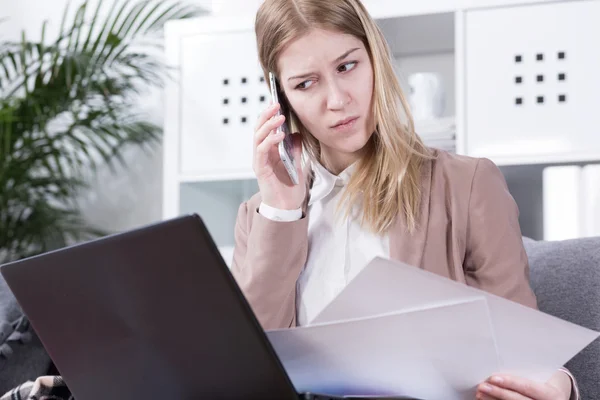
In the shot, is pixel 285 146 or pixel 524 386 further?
pixel 285 146

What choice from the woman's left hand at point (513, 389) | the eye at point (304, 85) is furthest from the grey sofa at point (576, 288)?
the eye at point (304, 85)

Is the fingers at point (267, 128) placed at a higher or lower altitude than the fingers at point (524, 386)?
higher

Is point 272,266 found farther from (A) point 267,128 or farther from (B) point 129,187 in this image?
(B) point 129,187

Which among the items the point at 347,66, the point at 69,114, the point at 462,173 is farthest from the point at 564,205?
the point at 69,114

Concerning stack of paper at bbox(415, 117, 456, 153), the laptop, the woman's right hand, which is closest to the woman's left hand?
the laptop

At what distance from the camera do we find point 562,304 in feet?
4.00

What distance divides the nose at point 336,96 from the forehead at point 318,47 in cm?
3

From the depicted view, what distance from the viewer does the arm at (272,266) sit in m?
1.12

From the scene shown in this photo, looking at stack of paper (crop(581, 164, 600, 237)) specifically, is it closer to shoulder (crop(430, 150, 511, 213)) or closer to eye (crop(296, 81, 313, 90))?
shoulder (crop(430, 150, 511, 213))

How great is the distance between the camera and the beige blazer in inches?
43.5

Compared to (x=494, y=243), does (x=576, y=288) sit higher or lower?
lower

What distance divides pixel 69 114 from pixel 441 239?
78.4 inches

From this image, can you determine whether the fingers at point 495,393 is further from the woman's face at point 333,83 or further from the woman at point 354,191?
the woman's face at point 333,83

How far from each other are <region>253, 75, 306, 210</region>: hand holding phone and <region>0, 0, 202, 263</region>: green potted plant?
123 centimetres
